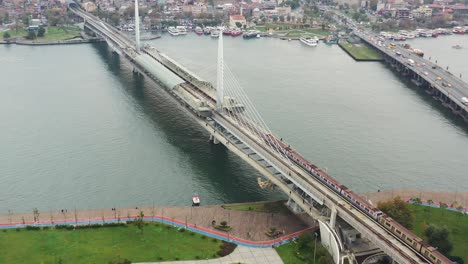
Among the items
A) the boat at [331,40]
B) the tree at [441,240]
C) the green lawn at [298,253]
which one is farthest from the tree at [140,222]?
the boat at [331,40]

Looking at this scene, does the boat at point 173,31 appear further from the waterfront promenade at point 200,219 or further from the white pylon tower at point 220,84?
the waterfront promenade at point 200,219

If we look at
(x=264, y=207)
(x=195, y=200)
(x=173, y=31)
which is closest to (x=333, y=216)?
(x=264, y=207)

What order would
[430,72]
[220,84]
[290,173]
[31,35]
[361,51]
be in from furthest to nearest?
[31,35] < [361,51] < [430,72] < [220,84] < [290,173]

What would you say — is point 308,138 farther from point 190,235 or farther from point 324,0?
point 324,0

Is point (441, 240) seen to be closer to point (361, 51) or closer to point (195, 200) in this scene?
point (195, 200)

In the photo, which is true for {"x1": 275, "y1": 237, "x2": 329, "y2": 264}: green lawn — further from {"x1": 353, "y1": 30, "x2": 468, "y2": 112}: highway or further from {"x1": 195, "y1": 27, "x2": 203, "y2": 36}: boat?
{"x1": 195, "y1": 27, "x2": 203, "y2": 36}: boat

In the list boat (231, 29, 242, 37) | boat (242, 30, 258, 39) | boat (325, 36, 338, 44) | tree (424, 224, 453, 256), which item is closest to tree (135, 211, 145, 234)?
tree (424, 224, 453, 256)
